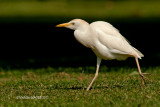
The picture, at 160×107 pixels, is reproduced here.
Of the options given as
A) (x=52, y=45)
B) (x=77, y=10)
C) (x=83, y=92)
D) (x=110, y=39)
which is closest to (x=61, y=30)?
(x=52, y=45)

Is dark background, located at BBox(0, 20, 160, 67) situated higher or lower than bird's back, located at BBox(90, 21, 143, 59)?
lower

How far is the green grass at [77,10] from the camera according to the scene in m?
25.6

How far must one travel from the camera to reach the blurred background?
1209 cm

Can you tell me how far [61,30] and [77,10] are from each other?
29.4ft

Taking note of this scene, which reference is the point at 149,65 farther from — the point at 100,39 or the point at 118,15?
the point at 118,15

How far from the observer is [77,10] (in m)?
28.7

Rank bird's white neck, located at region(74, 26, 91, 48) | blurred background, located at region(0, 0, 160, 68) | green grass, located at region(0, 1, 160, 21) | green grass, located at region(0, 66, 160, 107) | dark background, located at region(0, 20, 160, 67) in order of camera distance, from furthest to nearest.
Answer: green grass, located at region(0, 1, 160, 21) → blurred background, located at region(0, 0, 160, 68) → dark background, located at region(0, 20, 160, 67) → bird's white neck, located at region(74, 26, 91, 48) → green grass, located at region(0, 66, 160, 107)

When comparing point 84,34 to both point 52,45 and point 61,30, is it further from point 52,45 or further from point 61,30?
point 61,30

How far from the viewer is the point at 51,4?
1276 inches

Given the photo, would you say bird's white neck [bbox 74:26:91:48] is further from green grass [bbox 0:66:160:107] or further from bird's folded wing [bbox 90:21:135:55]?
green grass [bbox 0:66:160:107]

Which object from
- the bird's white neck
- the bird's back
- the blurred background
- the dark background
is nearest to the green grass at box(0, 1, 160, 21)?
the blurred background

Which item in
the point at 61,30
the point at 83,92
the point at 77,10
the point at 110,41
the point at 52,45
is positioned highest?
the point at 110,41

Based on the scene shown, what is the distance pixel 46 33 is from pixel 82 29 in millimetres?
12643

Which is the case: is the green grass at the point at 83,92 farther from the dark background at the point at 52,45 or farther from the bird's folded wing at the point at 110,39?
the dark background at the point at 52,45
